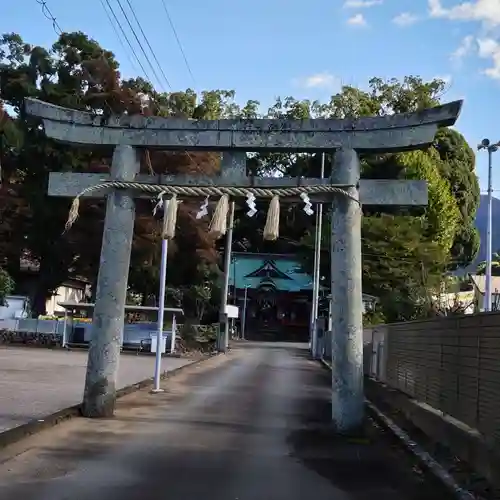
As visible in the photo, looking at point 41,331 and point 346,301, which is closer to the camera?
point 346,301

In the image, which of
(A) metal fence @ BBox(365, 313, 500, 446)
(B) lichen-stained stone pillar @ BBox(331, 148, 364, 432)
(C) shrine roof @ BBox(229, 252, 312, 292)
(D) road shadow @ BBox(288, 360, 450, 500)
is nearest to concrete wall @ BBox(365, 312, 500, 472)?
(A) metal fence @ BBox(365, 313, 500, 446)

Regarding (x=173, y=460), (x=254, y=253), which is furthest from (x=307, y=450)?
(x=254, y=253)

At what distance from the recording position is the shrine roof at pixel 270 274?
220 feet

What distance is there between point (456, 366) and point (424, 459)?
141 cm

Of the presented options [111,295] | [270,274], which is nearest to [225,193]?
[111,295]

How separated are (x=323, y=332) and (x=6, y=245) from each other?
1822 cm

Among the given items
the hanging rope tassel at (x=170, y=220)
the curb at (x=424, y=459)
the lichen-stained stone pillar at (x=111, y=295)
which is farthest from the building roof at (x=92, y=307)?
the hanging rope tassel at (x=170, y=220)

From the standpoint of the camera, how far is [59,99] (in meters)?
Answer: 39.4

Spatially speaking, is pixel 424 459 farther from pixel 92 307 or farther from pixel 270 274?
pixel 270 274

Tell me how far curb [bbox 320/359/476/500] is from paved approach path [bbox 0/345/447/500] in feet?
0.48

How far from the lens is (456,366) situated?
34.3 ft

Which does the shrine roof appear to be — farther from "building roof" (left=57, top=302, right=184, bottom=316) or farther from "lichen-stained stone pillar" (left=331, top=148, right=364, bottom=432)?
"lichen-stained stone pillar" (left=331, top=148, right=364, bottom=432)

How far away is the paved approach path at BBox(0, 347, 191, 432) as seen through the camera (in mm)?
12721

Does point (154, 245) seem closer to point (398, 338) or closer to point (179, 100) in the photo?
point (179, 100)
